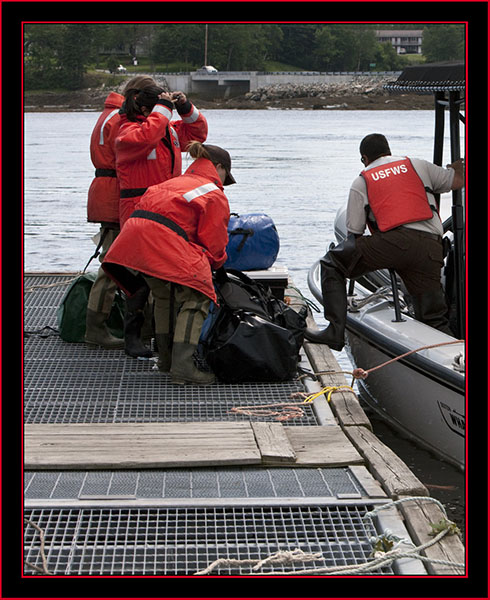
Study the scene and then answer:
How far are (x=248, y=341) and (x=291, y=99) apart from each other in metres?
105

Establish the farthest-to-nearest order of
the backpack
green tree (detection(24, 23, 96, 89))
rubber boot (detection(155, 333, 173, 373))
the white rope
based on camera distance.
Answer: green tree (detection(24, 23, 96, 89))
the backpack
rubber boot (detection(155, 333, 173, 373))
the white rope

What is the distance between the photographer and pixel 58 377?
19.5 feet

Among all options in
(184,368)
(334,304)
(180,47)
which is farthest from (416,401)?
(180,47)

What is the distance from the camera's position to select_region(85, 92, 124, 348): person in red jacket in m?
6.33

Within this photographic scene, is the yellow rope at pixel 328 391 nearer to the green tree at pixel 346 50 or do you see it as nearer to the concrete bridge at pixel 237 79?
the green tree at pixel 346 50

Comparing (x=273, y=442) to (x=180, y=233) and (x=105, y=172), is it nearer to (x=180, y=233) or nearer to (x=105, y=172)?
(x=180, y=233)

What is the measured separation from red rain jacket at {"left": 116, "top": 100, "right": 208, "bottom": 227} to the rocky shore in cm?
8361

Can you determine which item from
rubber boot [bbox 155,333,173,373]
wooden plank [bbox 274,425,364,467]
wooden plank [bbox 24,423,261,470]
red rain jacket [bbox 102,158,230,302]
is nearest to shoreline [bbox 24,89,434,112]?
rubber boot [bbox 155,333,173,373]

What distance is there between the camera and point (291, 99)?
107 meters

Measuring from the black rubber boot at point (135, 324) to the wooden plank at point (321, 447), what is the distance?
5.33ft

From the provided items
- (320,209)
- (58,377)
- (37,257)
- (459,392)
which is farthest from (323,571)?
(320,209)

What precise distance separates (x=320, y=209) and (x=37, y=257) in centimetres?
939

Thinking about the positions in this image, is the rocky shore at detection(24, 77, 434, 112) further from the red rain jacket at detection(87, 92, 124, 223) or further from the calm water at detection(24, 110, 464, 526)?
the red rain jacket at detection(87, 92, 124, 223)

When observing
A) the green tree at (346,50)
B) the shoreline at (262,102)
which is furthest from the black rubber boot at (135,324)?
the green tree at (346,50)
